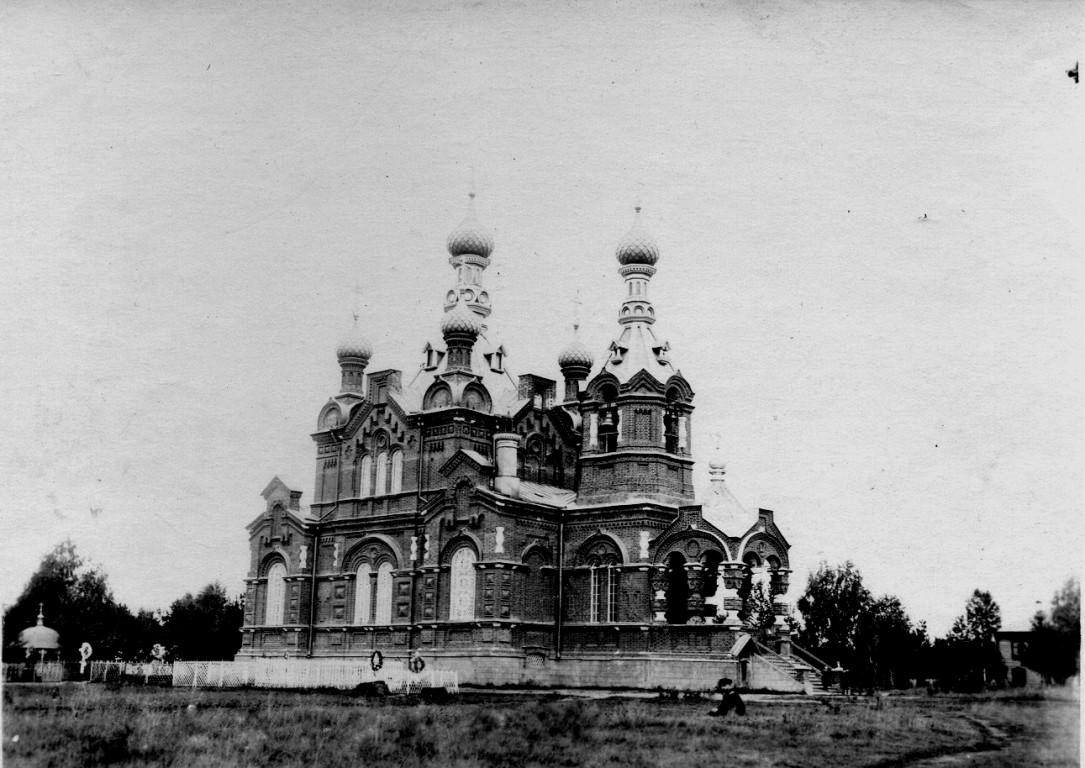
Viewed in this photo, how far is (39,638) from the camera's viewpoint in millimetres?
31594

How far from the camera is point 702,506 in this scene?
97.5 ft

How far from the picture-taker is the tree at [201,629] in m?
45.6

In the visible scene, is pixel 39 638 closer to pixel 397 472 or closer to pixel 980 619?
pixel 397 472

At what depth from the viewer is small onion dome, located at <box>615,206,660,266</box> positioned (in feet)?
105

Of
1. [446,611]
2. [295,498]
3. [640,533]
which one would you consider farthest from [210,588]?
[640,533]

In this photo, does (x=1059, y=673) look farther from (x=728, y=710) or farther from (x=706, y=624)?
(x=706, y=624)

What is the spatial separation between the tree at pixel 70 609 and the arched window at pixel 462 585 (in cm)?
865

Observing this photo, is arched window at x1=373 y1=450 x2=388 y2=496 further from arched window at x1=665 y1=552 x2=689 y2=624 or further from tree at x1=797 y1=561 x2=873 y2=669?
tree at x1=797 y1=561 x2=873 y2=669

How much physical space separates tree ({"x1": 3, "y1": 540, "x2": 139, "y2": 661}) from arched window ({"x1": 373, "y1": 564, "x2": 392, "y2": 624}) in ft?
23.6

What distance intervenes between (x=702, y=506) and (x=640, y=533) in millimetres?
1849

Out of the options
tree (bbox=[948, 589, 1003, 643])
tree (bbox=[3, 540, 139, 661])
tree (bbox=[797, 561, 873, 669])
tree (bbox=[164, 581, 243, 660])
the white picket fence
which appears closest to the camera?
tree (bbox=[948, 589, 1003, 643])

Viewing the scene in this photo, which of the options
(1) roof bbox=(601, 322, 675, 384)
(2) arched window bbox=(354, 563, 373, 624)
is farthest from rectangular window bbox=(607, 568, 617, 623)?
(2) arched window bbox=(354, 563, 373, 624)

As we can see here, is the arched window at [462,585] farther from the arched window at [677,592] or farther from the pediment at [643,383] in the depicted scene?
the pediment at [643,383]

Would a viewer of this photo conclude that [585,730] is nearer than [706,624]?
Yes
